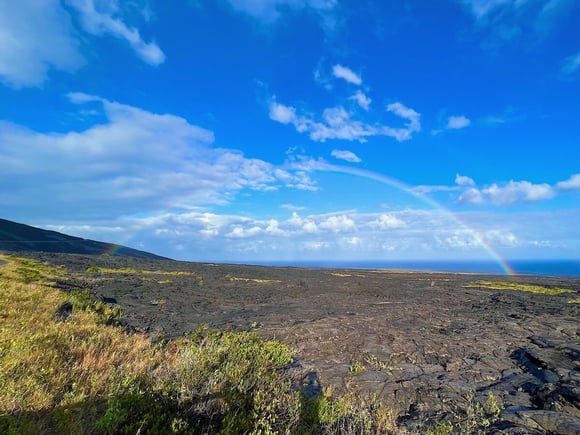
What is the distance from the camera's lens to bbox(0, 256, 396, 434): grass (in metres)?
5.38

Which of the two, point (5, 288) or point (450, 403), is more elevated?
point (5, 288)

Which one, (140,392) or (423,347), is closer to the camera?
(140,392)

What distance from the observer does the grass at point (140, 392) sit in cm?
538

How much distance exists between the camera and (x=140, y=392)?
6176 millimetres

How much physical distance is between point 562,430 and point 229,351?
865cm

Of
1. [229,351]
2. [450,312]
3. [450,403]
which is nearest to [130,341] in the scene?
[229,351]

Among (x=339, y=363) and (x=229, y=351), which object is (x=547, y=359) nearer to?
(x=339, y=363)

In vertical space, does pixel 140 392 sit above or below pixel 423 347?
above

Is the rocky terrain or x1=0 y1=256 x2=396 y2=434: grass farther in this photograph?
the rocky terrain

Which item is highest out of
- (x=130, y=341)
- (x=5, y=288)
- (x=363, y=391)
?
(x=5, y=288)

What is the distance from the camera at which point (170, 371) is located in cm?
777

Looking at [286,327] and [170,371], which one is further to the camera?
[286,327]

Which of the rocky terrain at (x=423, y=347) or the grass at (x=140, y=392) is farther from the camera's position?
the rocky terrain at (x=423, y=347)

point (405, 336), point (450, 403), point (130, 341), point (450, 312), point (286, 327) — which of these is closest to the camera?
point (450, 403)
